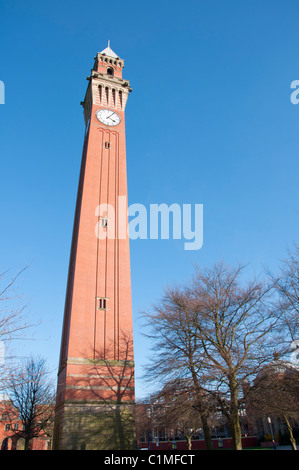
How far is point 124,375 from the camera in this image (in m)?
27.7

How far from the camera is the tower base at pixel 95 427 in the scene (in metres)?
24.1

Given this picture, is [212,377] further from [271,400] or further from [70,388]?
[70,388]

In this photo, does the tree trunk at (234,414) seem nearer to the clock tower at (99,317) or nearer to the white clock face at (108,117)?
the clock tower at (99,317)

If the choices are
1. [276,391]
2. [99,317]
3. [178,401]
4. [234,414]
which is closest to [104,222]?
[99,317]

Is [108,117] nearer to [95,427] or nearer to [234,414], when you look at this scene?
[95,427]

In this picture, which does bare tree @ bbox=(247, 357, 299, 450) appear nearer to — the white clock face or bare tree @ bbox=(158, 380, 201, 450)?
bare tree @ bbox=(158, 380, 201, 450)

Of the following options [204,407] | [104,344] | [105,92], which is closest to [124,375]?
[104,344]

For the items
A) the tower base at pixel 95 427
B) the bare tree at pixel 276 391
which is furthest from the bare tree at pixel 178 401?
the tower base at pixel 95 427

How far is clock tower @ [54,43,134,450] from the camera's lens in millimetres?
25050

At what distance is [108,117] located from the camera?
137 feet

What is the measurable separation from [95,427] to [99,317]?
27.1 ft

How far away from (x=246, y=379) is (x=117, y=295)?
45.1 ft

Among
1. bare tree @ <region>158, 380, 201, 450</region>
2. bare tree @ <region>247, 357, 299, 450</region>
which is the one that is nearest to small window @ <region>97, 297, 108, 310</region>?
bare tree @ <region>158, 380, 201, 450</region>

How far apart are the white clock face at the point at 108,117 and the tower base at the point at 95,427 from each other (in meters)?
30.9
